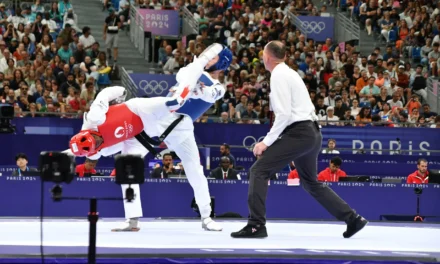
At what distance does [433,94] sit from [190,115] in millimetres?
16474

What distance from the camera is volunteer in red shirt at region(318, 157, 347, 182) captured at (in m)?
18.2

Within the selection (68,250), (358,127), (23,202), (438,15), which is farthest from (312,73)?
(68,250)

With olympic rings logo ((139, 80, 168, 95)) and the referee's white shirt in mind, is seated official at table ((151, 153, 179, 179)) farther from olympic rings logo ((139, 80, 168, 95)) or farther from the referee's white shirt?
the referee's white shirt

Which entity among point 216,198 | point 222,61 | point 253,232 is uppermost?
point 222,61

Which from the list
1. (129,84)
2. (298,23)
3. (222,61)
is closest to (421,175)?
(222,61)

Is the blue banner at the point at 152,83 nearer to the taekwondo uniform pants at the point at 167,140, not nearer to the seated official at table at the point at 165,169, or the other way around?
the seated official at table at the point at 165,169

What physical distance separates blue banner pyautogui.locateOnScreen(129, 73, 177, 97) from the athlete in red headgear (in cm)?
1371

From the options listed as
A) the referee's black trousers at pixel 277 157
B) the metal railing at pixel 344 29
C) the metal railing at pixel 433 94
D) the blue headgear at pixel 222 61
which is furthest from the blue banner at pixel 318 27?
the referee's black trousers at pixel 277 157

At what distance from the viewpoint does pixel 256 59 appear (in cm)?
2605

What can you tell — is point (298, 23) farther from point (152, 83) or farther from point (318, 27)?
point (152, 83)

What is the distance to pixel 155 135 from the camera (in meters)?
10.7

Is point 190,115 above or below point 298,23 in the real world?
below

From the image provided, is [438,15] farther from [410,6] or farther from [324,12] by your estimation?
[324,12]

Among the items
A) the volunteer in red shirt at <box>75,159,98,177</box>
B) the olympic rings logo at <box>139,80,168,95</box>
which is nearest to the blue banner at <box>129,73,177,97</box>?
the olympic rings logo at <box>139,80,168,95</box>
